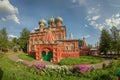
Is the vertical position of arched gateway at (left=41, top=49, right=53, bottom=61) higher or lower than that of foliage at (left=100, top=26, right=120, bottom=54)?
lower

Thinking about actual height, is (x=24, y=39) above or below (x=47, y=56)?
above

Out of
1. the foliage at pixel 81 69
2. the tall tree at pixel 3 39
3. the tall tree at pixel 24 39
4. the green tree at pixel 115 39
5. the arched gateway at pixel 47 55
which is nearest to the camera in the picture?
the foliage at pixel 81 69

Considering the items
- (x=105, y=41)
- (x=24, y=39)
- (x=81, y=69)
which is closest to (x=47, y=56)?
(x=105, y=41)

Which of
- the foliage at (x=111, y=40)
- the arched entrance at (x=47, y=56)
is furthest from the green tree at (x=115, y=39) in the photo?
the arched entrance at (x=47, y=56)

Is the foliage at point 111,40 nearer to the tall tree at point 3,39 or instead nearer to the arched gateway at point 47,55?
the arched gateway at point 47,55

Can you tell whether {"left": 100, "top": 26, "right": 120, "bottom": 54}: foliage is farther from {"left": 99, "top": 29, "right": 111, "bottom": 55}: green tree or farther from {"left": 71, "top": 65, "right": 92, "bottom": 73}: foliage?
{"left": 71, "top": 65, "right": 92, "bottom": 73}: foliage

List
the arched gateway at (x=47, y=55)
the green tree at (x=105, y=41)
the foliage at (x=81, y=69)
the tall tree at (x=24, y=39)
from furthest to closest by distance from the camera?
the tall tree at (x=24, y=39), the green tree at (x=105, y=41), the arched gateway at (x=47, y=55), the foliage at (x=81, y=69)

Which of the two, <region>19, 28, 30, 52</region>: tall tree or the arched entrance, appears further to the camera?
<region>19, 28, 30, 52</region>: tall tree

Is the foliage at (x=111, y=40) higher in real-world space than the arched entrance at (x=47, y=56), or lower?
higher

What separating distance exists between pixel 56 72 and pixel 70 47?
30.1 meters

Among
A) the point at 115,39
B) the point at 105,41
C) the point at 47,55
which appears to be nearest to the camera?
the point at 47,55

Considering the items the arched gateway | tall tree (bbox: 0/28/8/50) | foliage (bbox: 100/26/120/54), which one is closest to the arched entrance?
the arched gateway

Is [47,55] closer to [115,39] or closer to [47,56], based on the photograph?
[47,56]

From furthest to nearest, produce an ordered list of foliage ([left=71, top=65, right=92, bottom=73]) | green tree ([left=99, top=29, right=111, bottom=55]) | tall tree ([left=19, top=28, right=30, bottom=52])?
1. tall tree ([left=19, top=28, right=30, bottom=52])
2. green tree ([left=99, top=29, right=111, bottom=55])
3. foliage ([left=71, top=65, right=92, bottom=73])
